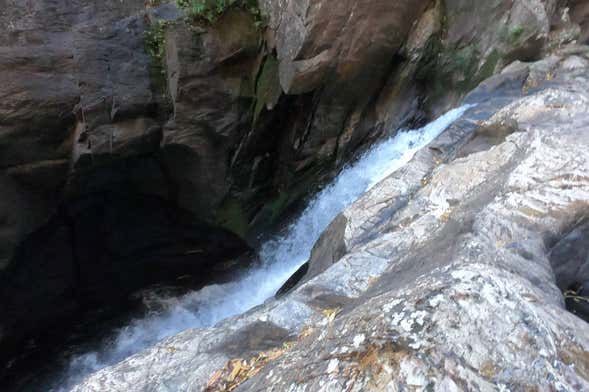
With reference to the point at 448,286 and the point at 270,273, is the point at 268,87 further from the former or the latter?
the point at 448,286

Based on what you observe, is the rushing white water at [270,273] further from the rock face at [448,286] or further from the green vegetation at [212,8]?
the green vegetation at [212,8]

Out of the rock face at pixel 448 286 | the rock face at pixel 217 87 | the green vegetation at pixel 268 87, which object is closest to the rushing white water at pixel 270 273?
the rock face at pixel 217 87

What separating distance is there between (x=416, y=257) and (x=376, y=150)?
489cm

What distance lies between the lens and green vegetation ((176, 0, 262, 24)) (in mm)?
8406

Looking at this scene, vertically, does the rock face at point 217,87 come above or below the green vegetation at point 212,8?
below

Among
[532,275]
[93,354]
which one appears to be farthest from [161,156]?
[532,275]

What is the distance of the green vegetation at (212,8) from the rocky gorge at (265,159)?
5 cm

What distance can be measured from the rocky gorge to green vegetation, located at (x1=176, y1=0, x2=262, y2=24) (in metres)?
0.05

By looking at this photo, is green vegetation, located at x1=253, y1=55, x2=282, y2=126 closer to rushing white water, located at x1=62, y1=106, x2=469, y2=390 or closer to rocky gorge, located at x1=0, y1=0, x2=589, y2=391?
rocky gorge, located at x1=0, y1=0, x2=589, y2=391

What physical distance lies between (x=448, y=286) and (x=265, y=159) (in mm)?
7354

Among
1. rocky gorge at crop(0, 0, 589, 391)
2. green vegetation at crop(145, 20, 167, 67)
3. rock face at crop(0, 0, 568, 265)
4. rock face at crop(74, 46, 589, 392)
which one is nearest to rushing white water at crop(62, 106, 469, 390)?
rocky gorge at crop(0, 0, 589, 391)

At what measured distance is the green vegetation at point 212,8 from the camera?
8.41 m

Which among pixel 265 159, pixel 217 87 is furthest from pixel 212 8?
pixel 265 159

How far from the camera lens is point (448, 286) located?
2.18 m
